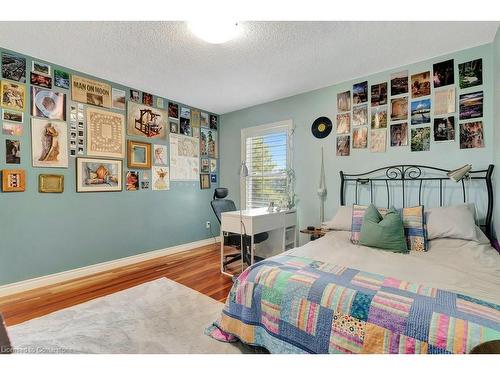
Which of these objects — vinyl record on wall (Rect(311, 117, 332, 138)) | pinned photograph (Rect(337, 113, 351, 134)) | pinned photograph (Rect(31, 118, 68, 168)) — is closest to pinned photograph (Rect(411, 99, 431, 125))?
pinned photograph (Rect(337, 113, 351, 134))

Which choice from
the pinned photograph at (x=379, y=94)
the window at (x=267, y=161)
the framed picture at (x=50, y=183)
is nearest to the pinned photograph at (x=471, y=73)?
the pinned photograph at (x=379, y=94)

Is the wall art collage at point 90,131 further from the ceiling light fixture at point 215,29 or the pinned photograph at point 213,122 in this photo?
the ceiling light fixture at point 215,29

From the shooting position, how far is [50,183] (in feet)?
8.51

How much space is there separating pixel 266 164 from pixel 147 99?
1.99 m

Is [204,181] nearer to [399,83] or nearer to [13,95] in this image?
[13,95]

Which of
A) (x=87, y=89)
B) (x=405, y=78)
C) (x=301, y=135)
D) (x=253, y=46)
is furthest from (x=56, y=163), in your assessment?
(x=405, y=78)

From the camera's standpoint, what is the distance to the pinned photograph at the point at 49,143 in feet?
8.21

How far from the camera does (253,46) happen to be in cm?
222

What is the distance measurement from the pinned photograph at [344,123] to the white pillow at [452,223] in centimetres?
135

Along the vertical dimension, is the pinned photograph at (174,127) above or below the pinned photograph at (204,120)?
below

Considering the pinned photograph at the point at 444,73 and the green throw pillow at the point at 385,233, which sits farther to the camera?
the pinned photograph at the point at 444,73

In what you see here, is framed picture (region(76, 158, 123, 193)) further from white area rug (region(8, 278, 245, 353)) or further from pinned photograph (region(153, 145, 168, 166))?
white area rug (region(8, 278, 245, 353))

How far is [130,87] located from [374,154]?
10.7 feet

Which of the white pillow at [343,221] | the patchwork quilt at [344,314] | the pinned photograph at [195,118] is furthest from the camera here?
the pinned photograph at [195,118]
